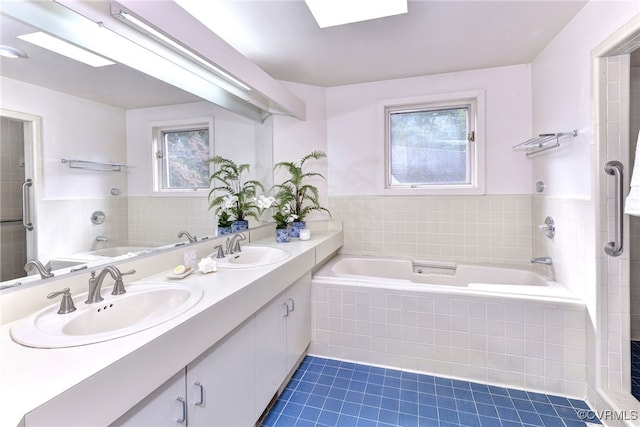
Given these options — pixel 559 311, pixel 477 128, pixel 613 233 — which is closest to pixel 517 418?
pixel 559 311

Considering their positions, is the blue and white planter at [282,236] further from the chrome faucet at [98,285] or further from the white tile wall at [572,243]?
the white tile wall at [572,243]

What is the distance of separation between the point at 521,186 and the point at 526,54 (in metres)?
1.06

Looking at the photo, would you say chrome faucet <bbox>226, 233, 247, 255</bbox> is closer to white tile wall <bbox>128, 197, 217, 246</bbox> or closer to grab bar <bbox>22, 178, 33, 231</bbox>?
white tile wall <bbox>128, 197, 217, 246</bbox>

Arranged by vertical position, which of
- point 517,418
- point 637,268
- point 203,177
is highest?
point 203,177

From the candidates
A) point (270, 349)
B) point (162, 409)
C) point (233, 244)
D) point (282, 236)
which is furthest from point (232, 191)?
point (162, 409)

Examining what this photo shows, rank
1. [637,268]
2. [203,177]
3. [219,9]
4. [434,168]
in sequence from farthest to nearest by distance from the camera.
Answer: [434,168], [637,268], [203,177], [219,9]

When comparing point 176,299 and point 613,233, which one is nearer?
point 176,299

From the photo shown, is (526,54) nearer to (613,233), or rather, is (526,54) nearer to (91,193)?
(613,233)

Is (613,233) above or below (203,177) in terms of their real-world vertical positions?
below

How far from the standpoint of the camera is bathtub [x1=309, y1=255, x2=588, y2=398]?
5.82 feet

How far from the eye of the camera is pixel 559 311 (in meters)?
1.77

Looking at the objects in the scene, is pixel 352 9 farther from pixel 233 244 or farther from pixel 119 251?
pixel 119 251

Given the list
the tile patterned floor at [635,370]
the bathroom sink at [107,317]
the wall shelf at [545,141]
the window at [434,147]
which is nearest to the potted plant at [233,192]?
the bathroom sink at [107,317]

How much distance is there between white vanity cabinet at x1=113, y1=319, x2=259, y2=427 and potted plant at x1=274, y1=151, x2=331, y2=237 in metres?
1.30
